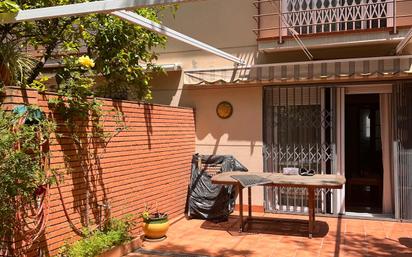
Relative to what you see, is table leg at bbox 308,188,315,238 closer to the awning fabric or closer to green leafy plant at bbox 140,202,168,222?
the awning fabric

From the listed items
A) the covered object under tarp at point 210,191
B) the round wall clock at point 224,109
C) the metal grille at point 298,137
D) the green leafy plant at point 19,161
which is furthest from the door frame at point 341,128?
the green leafy plant at point 19,161

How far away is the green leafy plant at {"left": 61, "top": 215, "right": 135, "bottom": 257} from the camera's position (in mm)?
5559

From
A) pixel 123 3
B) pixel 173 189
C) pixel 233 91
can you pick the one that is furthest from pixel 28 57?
pixel 233 91

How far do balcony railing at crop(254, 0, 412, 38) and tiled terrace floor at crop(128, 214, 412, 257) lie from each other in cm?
390

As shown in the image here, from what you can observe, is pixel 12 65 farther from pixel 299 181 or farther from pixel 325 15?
pixel 325 15

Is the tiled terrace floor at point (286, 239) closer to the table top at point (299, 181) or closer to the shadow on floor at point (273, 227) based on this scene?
the shadow on floor at point (273, 227)

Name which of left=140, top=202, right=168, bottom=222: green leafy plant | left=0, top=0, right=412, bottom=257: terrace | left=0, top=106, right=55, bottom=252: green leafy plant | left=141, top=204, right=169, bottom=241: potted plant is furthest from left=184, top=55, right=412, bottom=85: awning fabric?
left=0, top=106, right=55, bottom=252: green leafy plant

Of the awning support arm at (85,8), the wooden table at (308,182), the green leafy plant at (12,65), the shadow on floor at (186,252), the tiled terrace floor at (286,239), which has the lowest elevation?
the shadow on floor at (186,252)

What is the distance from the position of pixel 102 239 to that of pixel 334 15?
634 centimetres

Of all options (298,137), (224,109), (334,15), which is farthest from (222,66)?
(334,15)

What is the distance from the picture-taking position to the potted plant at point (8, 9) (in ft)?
14.5

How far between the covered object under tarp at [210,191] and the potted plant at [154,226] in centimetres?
176

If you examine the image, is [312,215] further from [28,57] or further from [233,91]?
[28,57]

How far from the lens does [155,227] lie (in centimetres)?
711
